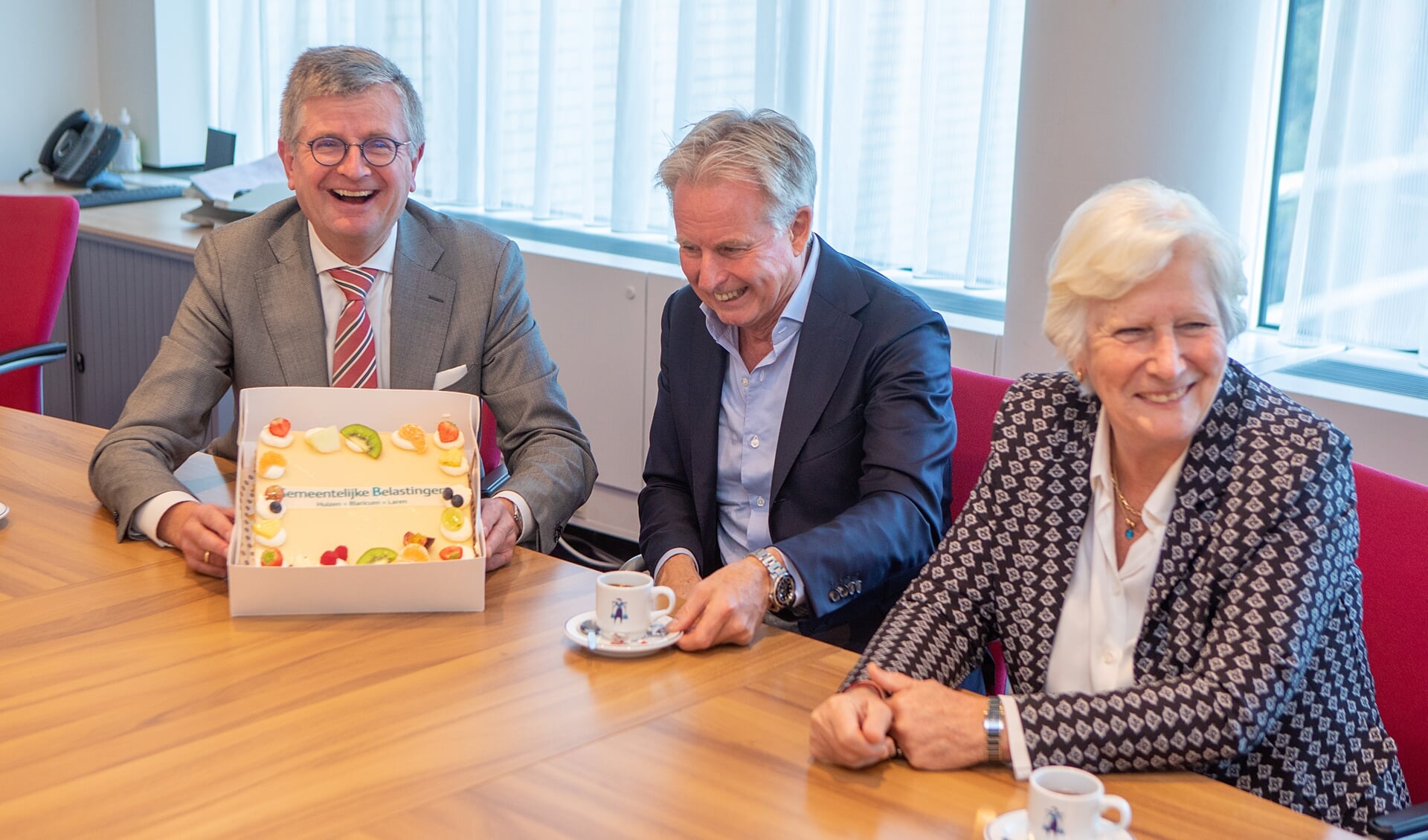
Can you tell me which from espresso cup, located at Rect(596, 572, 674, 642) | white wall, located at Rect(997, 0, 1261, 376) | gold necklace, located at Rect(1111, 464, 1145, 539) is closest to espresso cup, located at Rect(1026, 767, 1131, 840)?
gold necklace, located at Rect(1111, 464, 1145, 539)

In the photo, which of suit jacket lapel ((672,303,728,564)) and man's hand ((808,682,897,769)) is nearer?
man's hand ((808,682,897,769))

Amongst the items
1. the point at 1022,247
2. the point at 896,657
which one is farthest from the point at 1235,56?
the point at 896,657

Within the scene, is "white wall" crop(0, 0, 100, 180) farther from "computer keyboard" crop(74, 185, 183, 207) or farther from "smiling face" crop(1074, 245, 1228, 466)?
"smiling face" crop(1074, 245, 1228, 466)

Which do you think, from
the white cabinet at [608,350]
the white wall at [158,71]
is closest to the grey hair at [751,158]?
the white cabinet at [608,350]

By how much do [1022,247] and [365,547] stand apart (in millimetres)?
1664

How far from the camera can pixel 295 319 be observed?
2260 mm

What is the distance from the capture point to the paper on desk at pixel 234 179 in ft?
13.6

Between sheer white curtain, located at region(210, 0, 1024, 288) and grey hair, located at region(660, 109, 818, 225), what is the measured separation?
2.36ft

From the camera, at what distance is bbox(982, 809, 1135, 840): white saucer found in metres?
1.17

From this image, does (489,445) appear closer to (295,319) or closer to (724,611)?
(295,319)

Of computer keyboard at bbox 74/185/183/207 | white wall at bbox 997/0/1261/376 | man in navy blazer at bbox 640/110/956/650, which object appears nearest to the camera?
man in navy blazer at bbox 640/110/956/650

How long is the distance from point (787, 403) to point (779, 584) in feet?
1.35

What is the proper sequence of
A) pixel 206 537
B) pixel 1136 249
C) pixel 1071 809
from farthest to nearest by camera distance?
pixel 206 537 → pixel 1136 249 → pixel 1071 809

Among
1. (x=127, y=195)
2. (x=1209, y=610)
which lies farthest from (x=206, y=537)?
(x=127, y=195)
